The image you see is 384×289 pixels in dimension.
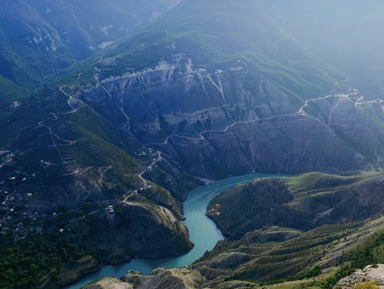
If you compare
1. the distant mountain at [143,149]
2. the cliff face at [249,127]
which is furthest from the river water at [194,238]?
the cliff face at [249,127]

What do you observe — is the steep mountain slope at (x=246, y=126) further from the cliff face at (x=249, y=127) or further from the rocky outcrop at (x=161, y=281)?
the rocky outcrop at (x=161, y=281)

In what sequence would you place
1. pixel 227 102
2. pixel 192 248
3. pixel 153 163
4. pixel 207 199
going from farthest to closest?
pixel 227 102, pixel 153 163, pixel 207 199, pixel 192 248

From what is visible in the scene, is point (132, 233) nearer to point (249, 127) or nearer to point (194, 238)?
A: point (194, 238)

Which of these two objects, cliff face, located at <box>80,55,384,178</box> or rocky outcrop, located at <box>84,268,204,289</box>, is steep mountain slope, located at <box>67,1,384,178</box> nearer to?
cliff face, located at <box>80,55,384,178</box>

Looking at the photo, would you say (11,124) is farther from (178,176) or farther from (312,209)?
(312,209)

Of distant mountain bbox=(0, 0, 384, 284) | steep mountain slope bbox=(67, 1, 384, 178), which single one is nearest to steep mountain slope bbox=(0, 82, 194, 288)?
distant mountain bbox=(0, 0, 384, 284)

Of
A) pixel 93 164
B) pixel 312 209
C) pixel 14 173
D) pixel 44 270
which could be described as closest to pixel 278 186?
pixel 312 209
